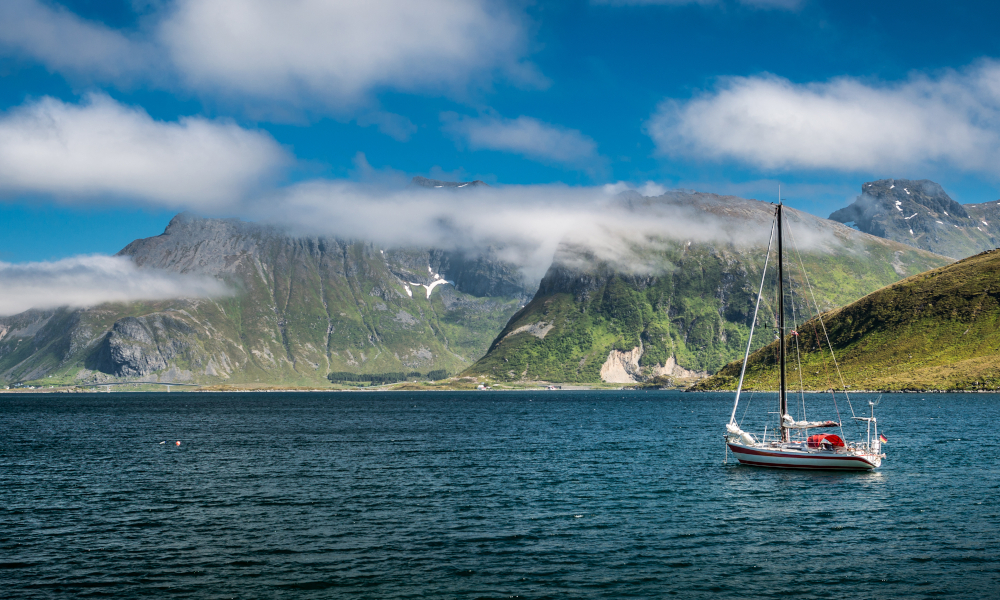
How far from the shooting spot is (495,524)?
5006cm

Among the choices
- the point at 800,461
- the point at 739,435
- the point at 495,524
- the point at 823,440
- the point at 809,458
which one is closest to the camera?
the point at 495,524

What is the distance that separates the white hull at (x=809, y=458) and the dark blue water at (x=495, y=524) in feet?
5.88

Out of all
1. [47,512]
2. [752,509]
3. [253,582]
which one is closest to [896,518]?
[752,509]

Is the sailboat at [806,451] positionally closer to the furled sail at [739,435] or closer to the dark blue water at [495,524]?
the furled sail at [739,435]

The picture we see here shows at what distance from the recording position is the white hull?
71.9 metres

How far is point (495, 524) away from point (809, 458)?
39621mm

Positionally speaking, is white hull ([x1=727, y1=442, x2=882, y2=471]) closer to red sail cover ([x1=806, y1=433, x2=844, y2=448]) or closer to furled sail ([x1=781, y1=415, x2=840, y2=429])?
red sail cover ([x1=806, y1=433, x2=844, y2=448])

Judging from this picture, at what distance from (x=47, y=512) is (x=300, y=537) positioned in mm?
23911

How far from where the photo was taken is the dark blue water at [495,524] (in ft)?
120

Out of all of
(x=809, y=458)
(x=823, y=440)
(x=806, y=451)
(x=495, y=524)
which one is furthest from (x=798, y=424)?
(x=495, y=524)

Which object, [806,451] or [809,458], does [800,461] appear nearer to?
[809,458]

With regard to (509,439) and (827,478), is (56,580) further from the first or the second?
(509,439)

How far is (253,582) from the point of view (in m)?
36.8

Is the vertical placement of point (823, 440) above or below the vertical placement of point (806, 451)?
above
